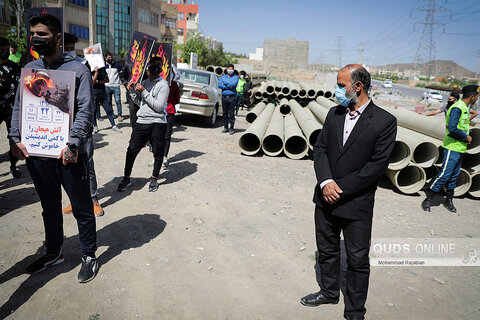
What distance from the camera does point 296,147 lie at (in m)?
8.33

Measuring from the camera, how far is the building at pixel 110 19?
34.1m

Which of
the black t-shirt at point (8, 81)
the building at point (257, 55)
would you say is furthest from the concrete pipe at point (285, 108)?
the building at point (257, 55)

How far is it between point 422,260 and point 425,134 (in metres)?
3.86

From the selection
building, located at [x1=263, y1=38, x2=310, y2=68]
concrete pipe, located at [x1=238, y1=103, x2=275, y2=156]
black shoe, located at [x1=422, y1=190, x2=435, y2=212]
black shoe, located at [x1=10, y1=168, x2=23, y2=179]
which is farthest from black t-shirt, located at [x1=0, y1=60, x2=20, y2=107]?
building, located at [x1=263, y1=38, x2=310, y2=68]

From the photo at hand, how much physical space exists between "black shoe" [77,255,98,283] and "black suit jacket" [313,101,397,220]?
218cm

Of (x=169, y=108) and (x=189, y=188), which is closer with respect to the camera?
(x=189, y=188)

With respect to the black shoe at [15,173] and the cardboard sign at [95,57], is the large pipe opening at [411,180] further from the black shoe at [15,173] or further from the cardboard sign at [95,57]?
the cardboard sign at [95,57]

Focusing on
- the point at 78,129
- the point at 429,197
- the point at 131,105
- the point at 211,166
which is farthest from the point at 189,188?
the point at 429,197

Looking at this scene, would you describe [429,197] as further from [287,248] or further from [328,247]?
[328,247]

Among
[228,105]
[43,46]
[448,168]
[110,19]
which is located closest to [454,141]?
[448,168]

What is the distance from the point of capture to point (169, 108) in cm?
646

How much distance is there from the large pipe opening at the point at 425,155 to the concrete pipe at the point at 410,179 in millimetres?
141

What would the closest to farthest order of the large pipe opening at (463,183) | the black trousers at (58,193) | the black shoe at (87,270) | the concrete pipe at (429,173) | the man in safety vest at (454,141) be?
the black trousers at (58,193) → the black shoe at (87,270) → the man in safety vest at (454,141) → the large pipe opening at (463,183) → the concrete pipe at (429,173)

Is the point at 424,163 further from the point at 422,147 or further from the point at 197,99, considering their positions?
the point at 197,99
